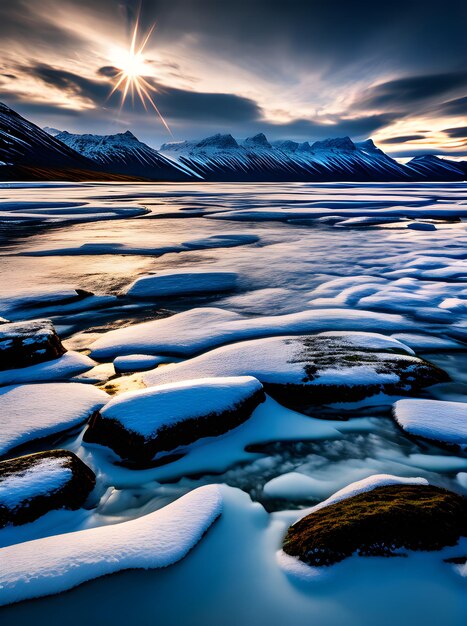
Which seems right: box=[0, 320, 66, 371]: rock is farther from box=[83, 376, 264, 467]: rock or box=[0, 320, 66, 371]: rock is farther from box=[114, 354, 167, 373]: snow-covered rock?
box=[83, 376, 264, 467]: rock

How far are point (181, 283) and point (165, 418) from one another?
11.4ft

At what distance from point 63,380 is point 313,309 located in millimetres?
2665

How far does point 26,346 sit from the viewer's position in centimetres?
299

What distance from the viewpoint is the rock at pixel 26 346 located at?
2.95 m

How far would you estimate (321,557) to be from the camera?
1375 millimetres

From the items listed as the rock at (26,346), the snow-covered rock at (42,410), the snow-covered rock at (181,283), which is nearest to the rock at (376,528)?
the snow-covered rock at (42,410)

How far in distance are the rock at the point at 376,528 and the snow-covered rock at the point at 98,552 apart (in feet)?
1.36

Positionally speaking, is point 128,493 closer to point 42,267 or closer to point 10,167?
point 42,267

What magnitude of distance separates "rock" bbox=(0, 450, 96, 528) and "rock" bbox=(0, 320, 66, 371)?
1.35 meters

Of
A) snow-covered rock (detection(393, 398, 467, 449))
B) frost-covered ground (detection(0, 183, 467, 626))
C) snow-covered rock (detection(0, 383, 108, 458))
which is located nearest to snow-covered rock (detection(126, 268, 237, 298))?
frost-covered ground (detection(0, 183, 467, 626))

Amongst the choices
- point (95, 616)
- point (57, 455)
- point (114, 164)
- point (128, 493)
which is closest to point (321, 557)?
point (95, 616)

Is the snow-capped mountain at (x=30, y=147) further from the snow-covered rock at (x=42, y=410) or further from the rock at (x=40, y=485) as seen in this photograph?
the rock at (x=40, y=485)

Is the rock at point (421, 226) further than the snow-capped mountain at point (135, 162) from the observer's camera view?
No

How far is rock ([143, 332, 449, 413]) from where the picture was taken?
2.58 m
